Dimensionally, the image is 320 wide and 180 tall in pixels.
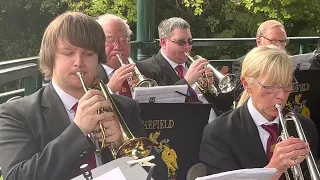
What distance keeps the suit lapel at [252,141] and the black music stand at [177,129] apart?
1.82 feet

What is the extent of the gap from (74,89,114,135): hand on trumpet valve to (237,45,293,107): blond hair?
915 mm

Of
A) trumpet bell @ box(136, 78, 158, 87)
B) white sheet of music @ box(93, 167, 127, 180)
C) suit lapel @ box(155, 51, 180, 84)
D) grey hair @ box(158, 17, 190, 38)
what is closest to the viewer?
white sheet of music @ box(93, 167, 127, 180)

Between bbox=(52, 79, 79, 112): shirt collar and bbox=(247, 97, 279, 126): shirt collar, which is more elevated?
bbox=(52, 79, 79, 112): shirt collar

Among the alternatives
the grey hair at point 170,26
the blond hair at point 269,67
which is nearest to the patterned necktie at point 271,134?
the blond hair at point 269,67

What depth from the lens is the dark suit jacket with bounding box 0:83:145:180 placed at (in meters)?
2.14

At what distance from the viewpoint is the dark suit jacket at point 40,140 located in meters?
2.14

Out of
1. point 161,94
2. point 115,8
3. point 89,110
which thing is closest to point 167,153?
point 161,94

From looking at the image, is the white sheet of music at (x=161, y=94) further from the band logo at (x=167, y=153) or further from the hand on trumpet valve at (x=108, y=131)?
the hand on trumpet valve at (x=108, y=131)

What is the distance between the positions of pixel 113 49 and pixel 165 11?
8861 mm

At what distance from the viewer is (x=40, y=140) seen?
230 centimetres

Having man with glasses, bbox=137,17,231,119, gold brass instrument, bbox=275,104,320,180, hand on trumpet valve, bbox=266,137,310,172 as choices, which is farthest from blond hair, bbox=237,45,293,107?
man with glasses, bbox=137,17,231,119

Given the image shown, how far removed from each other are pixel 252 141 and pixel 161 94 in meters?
0.72

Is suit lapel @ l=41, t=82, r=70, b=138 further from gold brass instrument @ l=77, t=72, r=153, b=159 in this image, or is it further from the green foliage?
the green foliage

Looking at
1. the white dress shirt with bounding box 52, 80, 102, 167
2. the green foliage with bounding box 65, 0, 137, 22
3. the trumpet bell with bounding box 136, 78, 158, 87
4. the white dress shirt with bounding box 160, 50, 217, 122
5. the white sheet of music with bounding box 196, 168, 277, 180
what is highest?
the white dress shirt with bounding box 52, 80, 102, 167
